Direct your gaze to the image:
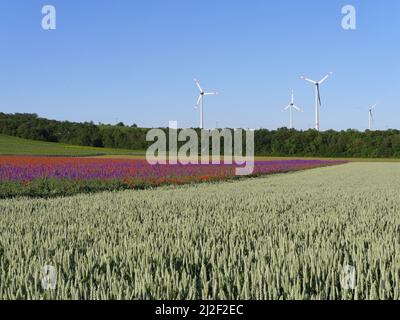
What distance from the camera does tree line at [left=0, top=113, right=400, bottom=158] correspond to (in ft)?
299

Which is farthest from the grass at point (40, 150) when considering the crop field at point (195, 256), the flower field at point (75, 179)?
the crop field at point (195, 256)

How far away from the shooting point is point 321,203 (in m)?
14.2

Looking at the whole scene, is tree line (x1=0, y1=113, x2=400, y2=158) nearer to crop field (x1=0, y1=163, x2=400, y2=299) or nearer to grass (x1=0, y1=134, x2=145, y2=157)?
grass (x1=0, y1=134, x2=145, y2=157)

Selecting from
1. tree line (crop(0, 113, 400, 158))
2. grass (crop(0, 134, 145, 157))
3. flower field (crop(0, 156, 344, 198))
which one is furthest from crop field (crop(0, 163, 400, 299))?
tree line (crop(0, 113, 400, 158))

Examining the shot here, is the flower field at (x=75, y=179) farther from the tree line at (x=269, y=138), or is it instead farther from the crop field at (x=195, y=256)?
the tree line at (x=269, y=138)

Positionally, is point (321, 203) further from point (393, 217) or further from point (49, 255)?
point (49, 255)

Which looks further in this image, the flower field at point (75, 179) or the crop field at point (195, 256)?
the flower field at point (75, 179)

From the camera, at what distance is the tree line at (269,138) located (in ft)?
299

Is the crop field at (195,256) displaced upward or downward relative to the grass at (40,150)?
downward

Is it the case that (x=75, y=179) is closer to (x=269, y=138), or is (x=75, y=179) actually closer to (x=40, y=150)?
(x=40, y=150)

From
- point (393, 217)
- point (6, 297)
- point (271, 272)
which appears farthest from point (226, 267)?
point (393, 217)

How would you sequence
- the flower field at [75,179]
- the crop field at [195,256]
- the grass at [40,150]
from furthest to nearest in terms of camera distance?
the grass at [40,150]
the flower field at [75,179]
the crop field at [195,256]

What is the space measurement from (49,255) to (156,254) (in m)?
1.49

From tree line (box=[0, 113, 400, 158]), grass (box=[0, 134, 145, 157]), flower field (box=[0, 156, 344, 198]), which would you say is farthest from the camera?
tree line (box=[0, 113, 400, 158])
